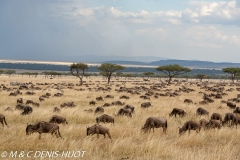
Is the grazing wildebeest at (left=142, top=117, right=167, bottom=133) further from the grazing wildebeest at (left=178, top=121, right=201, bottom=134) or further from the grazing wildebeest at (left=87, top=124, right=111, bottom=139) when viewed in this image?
the grazing wildebeest at (left=87, top=124, right=111, bottom=139)

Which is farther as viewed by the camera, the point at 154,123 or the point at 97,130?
the point at 154,123

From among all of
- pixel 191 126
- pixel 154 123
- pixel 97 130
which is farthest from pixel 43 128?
pixel 191 126

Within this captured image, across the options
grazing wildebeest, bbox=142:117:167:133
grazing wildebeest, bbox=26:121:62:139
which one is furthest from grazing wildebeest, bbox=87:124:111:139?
grazing wildebeest, bbox=142:117:167:133

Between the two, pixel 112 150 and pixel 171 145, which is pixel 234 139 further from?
pixel 112 150

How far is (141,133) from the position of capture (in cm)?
1335

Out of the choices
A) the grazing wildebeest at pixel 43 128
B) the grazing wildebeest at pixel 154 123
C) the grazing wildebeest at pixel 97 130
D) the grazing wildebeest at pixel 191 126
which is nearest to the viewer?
the grazing wildebeest at pixel 43 128

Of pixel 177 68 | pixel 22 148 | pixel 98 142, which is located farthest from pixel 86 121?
pixel 177 68

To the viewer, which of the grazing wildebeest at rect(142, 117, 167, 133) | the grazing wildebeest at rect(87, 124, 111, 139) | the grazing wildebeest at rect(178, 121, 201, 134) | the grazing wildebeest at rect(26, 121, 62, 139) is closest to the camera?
the grazing wildebeest at rect(26, 121, 62, 139)

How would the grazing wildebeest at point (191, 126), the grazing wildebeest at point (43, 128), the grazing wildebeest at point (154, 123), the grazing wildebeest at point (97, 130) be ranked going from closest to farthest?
the grazing wildebeest at point (43, 128)
the grazing wildebeest at point (97, 130)
the grazing wildebeest at point (191, 126)
the grazing wildebeest at point (154, 123)

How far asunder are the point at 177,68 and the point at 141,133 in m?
72.1

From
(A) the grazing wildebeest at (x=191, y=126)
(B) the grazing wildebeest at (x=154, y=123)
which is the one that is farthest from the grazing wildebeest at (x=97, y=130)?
(A) the grazing wildebeest at (x=191, y=126)

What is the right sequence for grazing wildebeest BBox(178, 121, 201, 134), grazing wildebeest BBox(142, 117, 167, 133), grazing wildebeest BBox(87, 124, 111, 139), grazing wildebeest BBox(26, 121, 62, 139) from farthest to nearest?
grazing wildebeest BBox(142, 117, 167, 133) → grazing wildebeest BBox(178, 121, 201, 134) → grazing wildebeest BBox(87, 124, 111, 139) → grazing wildebeest BBox(26, 121, 62, 139)

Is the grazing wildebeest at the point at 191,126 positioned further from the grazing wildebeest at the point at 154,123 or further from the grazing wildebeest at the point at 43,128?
the grazing wildebeest at the point at 43,128

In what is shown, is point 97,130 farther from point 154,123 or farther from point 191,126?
point 191,126
